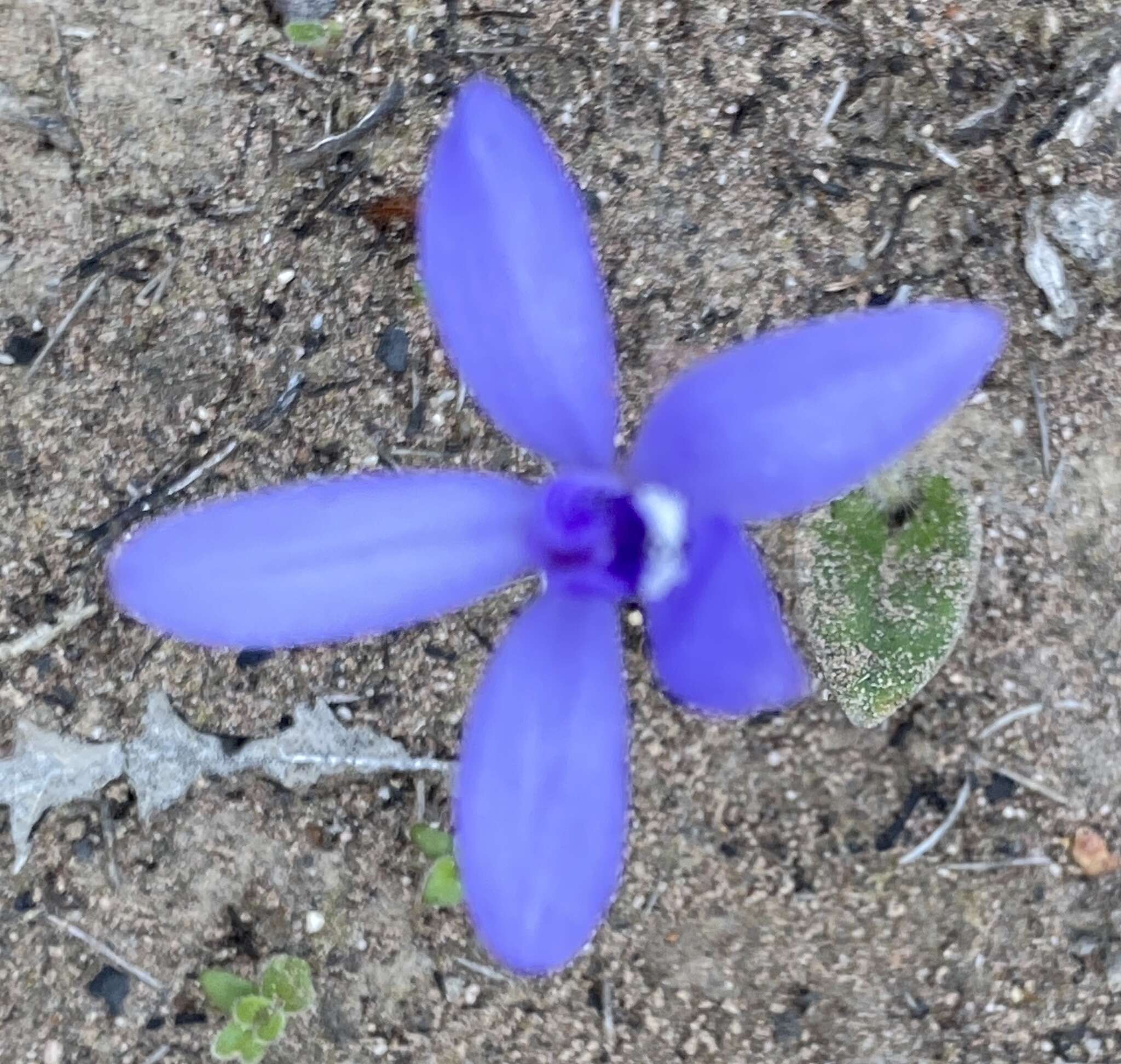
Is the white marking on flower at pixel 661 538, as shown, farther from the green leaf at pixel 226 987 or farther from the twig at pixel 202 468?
the green leaf at pixel 226 987

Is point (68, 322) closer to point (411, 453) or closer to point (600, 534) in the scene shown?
point (411, 453)

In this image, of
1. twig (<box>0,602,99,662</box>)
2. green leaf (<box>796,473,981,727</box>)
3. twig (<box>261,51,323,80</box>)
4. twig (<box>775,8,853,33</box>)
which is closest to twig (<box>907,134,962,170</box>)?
twig (<box>775,8,853,33</box>)

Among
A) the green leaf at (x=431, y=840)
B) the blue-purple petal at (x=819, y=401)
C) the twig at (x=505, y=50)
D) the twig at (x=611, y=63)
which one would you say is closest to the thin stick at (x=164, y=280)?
the twig at (x=505, y=50)

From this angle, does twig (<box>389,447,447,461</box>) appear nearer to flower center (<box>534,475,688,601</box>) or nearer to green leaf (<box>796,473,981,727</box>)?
green leaf (<box>796,473,981,727</box>)

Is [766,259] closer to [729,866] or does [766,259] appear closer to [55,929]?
[729,866]

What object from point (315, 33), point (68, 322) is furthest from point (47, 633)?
point (315, 33)

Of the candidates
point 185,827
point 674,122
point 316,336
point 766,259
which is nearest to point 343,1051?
point 185,827

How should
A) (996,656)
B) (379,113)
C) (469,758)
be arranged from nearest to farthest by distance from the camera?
(469,758) → (996,656) → (379,113)
